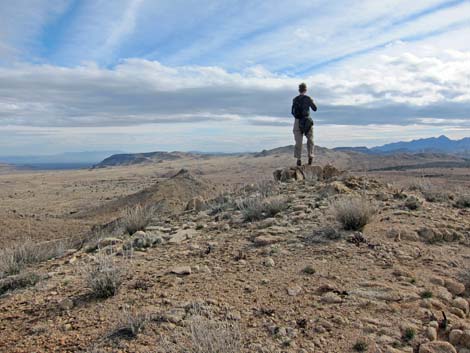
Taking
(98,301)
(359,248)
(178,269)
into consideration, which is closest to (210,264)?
(178,269)

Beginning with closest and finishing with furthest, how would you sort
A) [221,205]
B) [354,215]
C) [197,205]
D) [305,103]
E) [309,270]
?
[309,270]
[354,215]
[221,205]
[197,205]
[305,103]

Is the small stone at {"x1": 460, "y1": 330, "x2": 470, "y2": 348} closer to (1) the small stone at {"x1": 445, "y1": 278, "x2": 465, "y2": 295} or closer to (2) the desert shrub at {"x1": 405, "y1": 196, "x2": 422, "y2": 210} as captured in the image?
(1) the small stone at {"x1": 445, "y1": 278, "x2": 465, "y2": 295}

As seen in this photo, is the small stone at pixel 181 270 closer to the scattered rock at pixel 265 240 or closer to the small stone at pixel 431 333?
the scattered rock at pixel 265 240

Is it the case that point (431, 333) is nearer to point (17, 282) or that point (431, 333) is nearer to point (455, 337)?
point (455, 337)

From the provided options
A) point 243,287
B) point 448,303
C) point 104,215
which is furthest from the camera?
point 104,215

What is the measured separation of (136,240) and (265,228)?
86.8 inches

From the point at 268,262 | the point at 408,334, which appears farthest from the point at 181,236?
the point at 408,334

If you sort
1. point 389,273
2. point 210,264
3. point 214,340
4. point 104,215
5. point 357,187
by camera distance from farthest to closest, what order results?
point 104,215, point 357,187, point 210,264, point 389,273, point 214,340

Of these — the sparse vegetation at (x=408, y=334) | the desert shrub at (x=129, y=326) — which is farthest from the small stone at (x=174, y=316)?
the sparse vegetation at (x=408, y=334)

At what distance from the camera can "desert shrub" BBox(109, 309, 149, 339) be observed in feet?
11.7

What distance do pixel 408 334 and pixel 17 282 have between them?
4.72m

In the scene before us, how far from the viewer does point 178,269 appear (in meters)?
5.12

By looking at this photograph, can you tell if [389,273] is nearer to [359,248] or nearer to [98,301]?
[359,248]

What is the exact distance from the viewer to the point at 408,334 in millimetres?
3561
